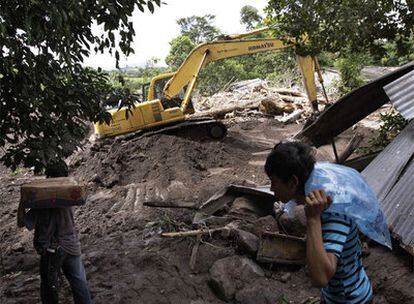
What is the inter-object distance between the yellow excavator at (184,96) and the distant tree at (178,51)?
13505 millimetres

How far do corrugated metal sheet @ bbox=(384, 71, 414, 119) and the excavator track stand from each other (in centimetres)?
771

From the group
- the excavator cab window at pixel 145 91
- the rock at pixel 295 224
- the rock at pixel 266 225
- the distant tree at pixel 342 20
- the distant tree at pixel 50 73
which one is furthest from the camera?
the excavator cab window at pixel 145 91

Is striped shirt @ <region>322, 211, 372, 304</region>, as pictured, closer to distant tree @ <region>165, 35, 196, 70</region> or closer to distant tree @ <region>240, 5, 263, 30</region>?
distant tree @ <region>165, 35, 196, 70</region>

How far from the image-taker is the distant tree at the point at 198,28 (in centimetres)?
3200

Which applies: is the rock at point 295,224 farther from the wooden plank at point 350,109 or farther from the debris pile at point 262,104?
the debris pile at point 262,104

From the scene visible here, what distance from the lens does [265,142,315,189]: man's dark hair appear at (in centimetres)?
193

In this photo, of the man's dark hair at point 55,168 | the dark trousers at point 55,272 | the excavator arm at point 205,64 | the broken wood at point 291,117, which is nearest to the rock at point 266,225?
the dark trousers at point 55,272

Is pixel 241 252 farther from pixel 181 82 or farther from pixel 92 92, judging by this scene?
pixel 181 82

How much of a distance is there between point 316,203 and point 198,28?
3192 cm

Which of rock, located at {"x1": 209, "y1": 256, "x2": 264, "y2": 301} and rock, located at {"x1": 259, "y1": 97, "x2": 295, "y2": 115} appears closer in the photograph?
rock, located at {"x1": 209, "y1": 256, "x2": 264, "y2": 301}

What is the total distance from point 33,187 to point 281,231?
128 inches

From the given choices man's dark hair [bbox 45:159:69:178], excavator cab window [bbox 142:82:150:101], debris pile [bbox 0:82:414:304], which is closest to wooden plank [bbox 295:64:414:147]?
debris pile [bbox 0:82:414:304]

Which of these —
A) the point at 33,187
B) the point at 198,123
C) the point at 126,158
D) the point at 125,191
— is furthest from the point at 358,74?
the point at 33,187

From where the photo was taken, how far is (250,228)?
230 inches
